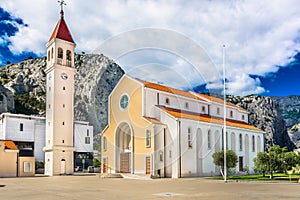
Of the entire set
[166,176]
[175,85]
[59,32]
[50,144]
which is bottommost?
[166,176]

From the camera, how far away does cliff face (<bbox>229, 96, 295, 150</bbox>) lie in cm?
10681

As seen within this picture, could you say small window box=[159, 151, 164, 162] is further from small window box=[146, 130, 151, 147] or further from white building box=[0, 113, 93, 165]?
white building box=[0, 113, 93, 165]

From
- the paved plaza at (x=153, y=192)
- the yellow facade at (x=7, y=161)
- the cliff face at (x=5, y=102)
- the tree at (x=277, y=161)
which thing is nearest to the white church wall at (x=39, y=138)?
the cliff face at (x=5, y=102)

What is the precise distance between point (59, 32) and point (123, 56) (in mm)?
31866

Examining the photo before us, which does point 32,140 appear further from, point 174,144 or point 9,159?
point 174,144

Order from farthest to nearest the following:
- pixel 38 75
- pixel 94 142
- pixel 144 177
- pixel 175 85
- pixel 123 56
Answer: pixel 38 75
pixel 94 142
pixel 144 177
pixel 175 85
pixel 123 56

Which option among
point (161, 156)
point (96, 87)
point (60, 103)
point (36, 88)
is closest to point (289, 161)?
point (161, 156)

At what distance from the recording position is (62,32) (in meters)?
55.1

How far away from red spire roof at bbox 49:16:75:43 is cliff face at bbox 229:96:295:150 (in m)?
67.2

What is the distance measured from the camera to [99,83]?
188ft

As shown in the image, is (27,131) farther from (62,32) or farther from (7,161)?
(62,32)

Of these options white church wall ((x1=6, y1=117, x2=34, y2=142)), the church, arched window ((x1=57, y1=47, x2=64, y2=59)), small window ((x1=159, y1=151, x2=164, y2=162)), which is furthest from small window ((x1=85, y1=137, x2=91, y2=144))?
small window ((x1=159, y1=151, x2=164, y2=162))

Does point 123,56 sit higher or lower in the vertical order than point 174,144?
higher

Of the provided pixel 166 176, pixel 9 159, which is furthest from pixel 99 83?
pixel 166 176
